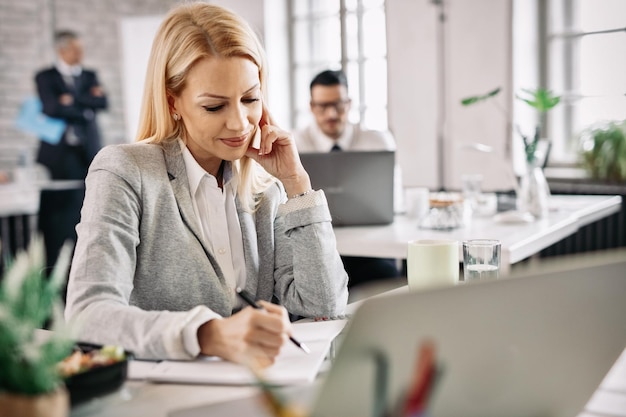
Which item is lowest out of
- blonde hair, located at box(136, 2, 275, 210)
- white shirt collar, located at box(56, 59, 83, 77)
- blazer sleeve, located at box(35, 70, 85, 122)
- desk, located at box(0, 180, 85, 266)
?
desk, located at box(0, 180, 85, 266)

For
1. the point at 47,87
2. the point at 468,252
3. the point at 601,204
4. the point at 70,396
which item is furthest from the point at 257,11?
the point at 70,396

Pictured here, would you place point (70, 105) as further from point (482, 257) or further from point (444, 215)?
point (482, 257)

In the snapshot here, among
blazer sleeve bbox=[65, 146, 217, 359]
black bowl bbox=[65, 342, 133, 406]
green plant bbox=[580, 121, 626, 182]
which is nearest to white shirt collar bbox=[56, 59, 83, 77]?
green plant bbox=[580, 121, 626, 182]

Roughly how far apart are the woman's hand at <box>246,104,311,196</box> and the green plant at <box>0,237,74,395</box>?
0.83 metres

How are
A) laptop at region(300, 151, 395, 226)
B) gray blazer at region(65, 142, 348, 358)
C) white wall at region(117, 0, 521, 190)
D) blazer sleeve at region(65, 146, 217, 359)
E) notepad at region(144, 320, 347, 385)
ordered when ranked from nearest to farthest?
1. notepad at region(144, 320, 347, 385)
2. blazer sleeve at region(65, 146, 217, 359)
3. gray blazer at region(65, 142, 348, 358)
4. laptop at region(300, 151, 395, 226)
5. white wall at region(117, 0, 521, 190)

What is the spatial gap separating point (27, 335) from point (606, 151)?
3790mm

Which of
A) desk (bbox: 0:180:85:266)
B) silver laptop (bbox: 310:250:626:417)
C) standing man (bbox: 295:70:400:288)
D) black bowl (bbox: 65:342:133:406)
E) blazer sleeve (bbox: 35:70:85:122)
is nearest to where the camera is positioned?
silver laptop (bbox: 310:250:626:417)

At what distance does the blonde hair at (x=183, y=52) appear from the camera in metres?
1.37

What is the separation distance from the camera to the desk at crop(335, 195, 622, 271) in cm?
207

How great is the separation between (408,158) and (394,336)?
4.42m

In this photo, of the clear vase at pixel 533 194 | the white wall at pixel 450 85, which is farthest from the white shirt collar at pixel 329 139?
the white wall at pixel 450 85

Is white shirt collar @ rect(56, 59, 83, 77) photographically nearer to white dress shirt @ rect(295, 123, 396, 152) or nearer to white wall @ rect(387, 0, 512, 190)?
white wall @ rect(387, 0, 512, 190)

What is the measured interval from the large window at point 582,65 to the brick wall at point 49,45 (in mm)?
3823

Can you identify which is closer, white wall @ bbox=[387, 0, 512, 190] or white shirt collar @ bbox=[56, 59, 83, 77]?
white wall @ bbox=[387, 0, 512, 190]
